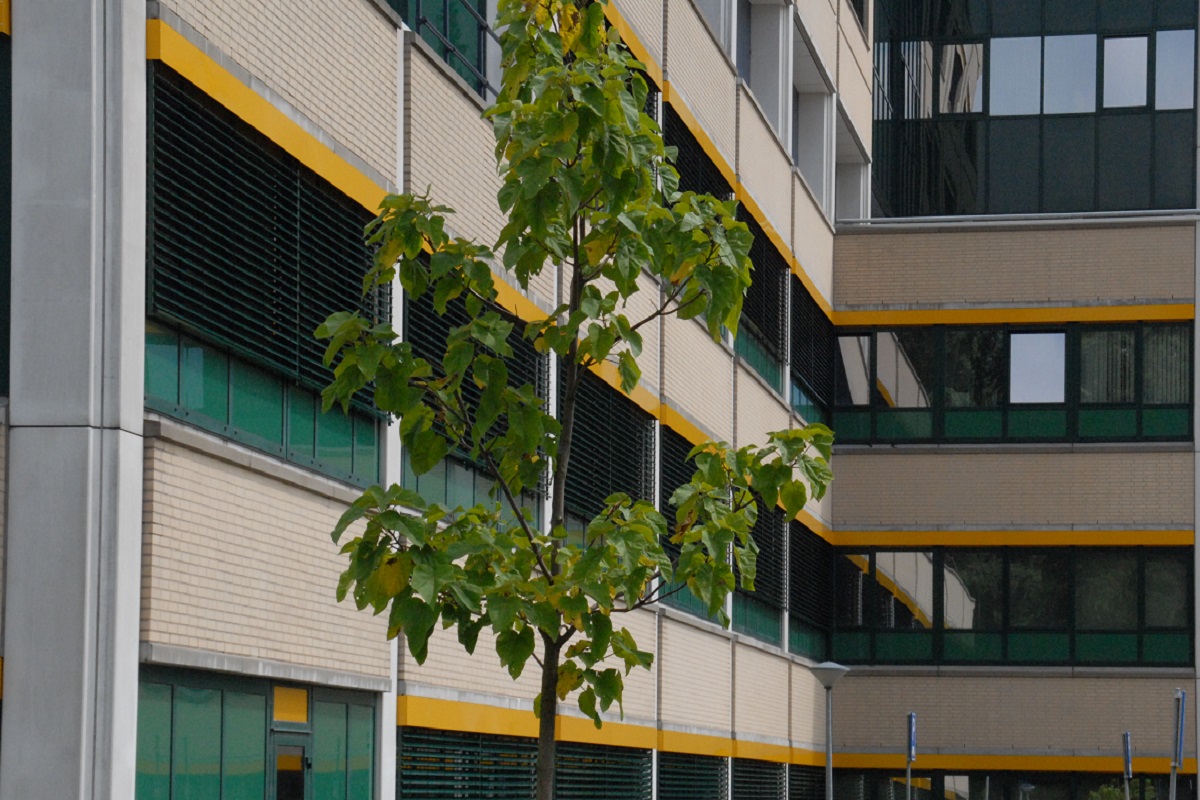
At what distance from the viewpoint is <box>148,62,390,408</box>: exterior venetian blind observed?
1211 cm

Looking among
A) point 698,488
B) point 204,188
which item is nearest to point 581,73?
point 698,488

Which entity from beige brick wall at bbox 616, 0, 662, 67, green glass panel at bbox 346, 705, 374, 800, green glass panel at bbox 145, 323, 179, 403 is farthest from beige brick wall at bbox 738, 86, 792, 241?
green glass panel at bbox 145, 323, 179, 403

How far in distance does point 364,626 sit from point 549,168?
664cm

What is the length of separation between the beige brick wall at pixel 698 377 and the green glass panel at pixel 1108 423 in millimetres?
9863

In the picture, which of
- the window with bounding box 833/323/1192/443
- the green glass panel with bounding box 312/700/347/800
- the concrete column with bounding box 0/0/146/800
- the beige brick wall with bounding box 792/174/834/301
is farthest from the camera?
the window with bounding box 833/323/1192/443

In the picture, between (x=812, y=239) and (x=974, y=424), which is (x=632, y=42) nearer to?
(x=812, y=239)

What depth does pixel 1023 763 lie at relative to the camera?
3566cm

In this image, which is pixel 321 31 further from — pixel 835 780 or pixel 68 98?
pixel 835 780

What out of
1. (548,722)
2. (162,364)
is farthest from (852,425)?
(548,722)

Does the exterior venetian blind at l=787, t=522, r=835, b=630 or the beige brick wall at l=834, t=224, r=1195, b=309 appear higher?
the beige brick wall at l=834, t=224, r=1195, b=309

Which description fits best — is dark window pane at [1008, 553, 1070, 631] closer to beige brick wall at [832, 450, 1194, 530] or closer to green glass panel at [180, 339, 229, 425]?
beige brick wall at [832, 450, 1194, 530]

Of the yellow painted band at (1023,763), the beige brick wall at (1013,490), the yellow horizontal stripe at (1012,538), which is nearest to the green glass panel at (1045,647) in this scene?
the yellow horizontal stripe at (1012,538)

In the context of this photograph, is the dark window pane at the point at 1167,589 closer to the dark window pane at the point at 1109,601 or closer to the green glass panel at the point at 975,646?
the dark window pane at the point at 1109,601

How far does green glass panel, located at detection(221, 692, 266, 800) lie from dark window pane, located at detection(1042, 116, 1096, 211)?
27.9m
